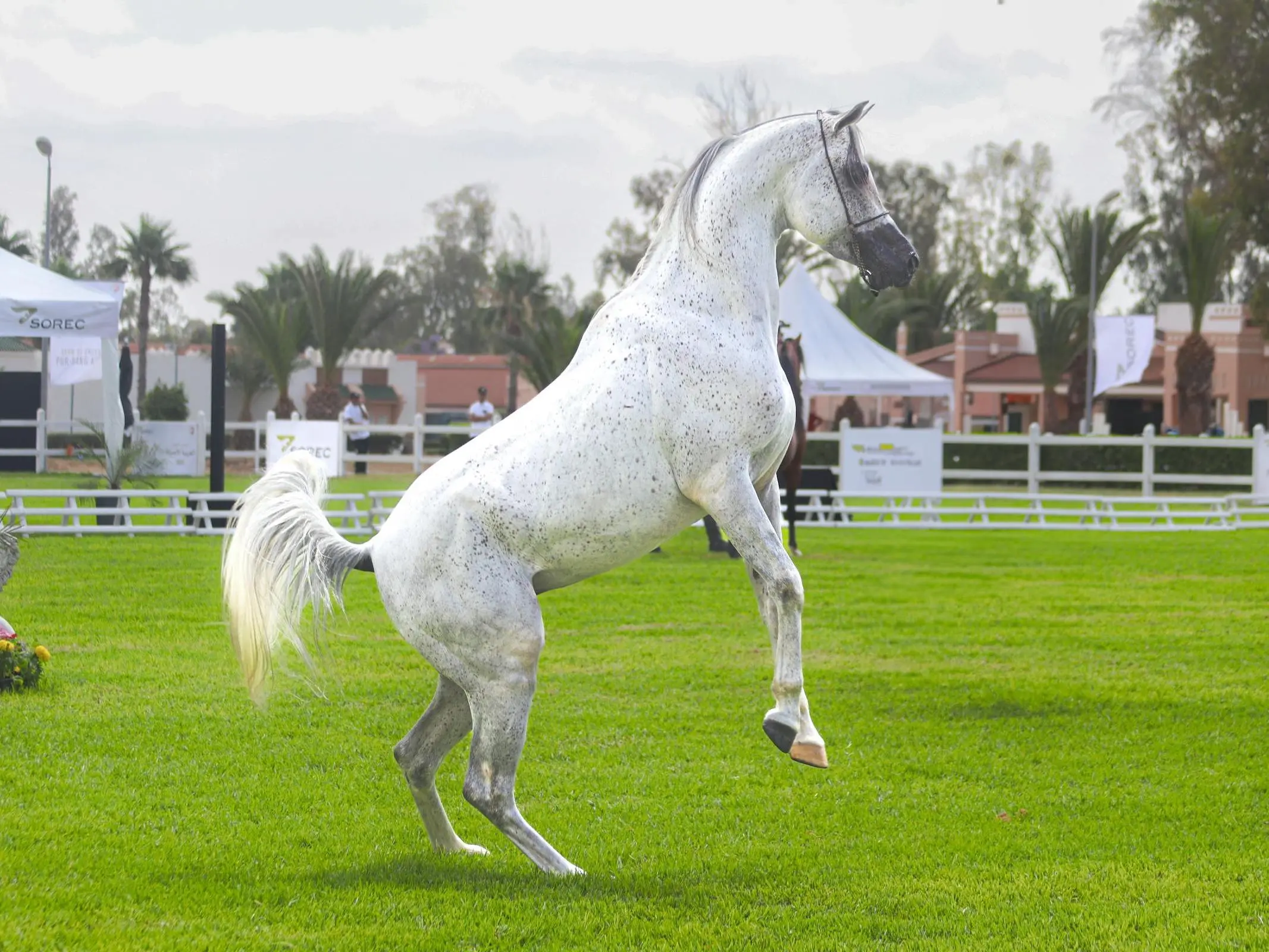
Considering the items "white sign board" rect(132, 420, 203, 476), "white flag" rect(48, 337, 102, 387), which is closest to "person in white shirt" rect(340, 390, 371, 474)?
"white flag" rect(48, 337, 102, 387)

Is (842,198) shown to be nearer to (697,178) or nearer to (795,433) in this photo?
(697,178)

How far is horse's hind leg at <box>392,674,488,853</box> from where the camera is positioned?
440cm

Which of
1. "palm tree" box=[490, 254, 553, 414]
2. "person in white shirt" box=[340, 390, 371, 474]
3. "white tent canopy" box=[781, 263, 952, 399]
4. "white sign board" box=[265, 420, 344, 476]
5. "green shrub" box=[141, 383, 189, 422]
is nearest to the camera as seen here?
"white sign board" box=[265, 420, 344, 476]

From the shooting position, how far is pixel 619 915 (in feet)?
12.9

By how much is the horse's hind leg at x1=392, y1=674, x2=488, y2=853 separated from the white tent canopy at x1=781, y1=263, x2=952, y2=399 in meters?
20.9

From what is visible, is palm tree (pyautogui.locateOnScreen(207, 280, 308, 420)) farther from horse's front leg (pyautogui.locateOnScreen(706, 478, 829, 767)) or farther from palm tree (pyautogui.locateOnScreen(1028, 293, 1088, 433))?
horse's front leg (pyautogui.locateOnScreen(706, 478, 829, 767))

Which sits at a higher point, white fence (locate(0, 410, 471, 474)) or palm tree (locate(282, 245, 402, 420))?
palm tree (locate(282, 245, 402, 420))

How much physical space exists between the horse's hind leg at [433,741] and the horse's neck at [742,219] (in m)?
1.44

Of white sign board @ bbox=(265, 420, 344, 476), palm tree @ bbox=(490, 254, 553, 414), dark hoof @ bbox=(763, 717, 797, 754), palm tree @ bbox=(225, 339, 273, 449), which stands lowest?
dark hoof @ bbox=(763, 717, 797, 754)

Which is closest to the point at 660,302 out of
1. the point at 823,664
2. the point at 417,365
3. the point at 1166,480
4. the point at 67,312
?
the point at 823,664

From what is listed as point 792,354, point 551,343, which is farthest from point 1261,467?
point 551,343

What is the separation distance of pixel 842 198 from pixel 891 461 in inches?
639

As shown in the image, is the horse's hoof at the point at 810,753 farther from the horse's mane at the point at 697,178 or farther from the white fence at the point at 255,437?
the white fence at the point at 255,437

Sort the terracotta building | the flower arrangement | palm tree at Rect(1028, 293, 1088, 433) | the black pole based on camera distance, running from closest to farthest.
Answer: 1. the flower arrangement
2. the black pole
3. palm tree at Rect(1028, 293, 1088, 433)
4. the terracotta building
